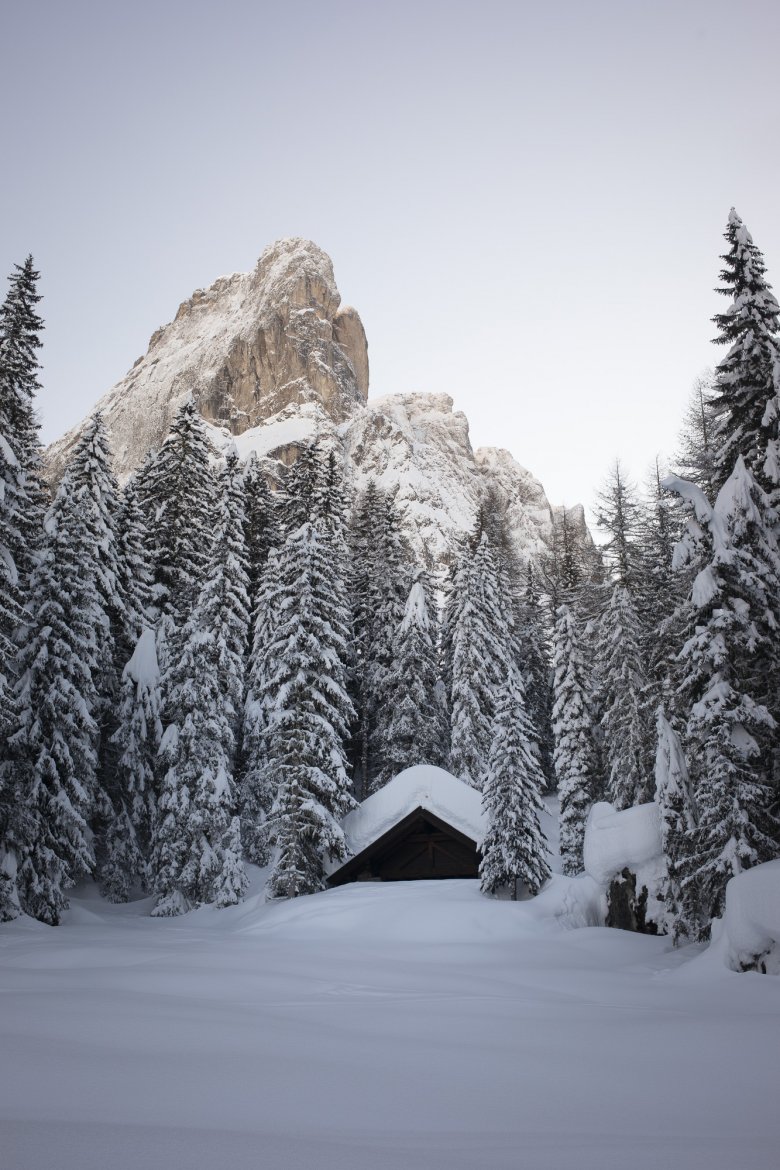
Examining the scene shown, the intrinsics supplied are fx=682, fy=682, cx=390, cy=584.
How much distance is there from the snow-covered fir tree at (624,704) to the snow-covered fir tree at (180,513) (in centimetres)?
1731

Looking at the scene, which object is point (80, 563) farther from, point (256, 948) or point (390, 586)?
point (390, 586)

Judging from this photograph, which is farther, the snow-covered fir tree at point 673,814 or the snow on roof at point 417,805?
the snow on roof at point 417,805

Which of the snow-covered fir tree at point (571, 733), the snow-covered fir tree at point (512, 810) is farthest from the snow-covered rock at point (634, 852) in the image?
the snow-covered fir tree at point (571, 733)

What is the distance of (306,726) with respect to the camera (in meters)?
23.6

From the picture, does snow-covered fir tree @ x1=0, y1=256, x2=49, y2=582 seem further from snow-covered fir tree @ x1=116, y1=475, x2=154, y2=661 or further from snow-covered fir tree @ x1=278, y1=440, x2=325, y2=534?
snow-covered fir tree @ x1=278, y1=440, x2=325, y2=534

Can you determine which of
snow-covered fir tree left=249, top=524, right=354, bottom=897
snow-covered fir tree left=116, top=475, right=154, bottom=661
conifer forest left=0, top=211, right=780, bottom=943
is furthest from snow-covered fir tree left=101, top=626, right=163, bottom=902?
snow-covered fir tree left=249, top=524, right=354, bottom=897

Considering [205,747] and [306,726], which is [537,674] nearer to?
[306,726]

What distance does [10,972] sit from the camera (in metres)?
8.69

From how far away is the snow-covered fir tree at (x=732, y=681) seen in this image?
11305mm

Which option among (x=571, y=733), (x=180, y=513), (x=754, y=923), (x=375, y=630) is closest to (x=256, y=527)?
(x=180, y=513)

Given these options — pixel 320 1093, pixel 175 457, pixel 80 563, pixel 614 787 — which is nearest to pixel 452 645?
pixel 614 787

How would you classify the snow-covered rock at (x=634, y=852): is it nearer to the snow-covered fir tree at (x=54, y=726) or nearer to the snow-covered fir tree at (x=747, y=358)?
the snow-covered fir tree at (x=747, y=358)

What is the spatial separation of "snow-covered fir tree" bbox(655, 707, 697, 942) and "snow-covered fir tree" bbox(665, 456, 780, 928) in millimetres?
438

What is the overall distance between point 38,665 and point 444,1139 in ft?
66.8
